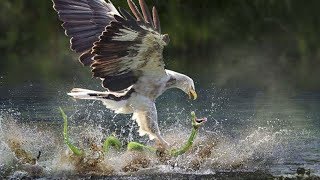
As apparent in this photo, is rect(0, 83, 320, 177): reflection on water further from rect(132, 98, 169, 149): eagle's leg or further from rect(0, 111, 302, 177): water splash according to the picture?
rect(132, 98, 169, 149): eagle's leg

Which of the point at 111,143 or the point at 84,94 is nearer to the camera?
the point at 84,94

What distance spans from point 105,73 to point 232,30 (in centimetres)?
2172

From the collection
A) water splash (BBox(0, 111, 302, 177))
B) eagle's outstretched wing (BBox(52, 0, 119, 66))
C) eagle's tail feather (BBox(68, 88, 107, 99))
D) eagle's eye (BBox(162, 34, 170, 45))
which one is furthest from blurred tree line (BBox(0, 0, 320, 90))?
eagle's eye (BBox(162, 34, 170, 45))

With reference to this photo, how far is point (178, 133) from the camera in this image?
578 inches

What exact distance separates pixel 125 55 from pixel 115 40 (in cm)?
37

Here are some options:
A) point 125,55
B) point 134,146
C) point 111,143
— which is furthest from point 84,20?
point 134,146

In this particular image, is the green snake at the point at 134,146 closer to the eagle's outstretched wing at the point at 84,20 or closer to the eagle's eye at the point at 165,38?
the eagle's outstretched wing at the point at 84,20

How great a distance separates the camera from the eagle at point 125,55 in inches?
460

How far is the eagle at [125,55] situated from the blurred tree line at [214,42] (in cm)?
841

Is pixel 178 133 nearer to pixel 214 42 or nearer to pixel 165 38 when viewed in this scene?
pixel 165 38

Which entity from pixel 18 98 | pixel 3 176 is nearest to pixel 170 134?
pixel 3 176

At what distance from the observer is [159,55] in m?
12.1

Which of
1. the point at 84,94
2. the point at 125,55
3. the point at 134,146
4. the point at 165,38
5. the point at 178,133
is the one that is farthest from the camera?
the point at 178,133

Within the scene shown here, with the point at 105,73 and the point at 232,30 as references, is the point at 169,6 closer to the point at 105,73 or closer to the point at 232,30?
the point at 232,30
